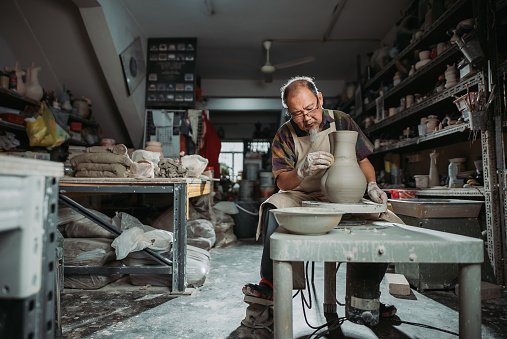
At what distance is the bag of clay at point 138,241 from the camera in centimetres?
229

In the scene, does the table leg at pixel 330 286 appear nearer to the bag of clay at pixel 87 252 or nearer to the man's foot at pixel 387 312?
the man's foot at pixel 387 312

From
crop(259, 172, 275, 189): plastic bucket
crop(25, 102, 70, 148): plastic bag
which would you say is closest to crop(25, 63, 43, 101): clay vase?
crop(25, 102, 70, 148): plastic bag

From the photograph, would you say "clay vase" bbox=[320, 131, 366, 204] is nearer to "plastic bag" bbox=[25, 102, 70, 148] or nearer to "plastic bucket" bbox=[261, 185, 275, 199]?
"plastic bag" bbox=[25, 102, 70, 148]

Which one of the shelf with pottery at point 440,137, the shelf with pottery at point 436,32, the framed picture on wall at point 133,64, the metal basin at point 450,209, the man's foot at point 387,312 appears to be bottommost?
the man's foot at point 387,312

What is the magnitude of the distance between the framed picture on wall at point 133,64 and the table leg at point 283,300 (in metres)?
4.82

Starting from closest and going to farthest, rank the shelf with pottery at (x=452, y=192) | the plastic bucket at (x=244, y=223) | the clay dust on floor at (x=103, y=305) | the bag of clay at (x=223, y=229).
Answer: the clay dust on floor at (x=103, y=305), the shelf with pottery at (x=452, y=192), the bag of clay at (x=223, y=229), the plastic bucket at (x=244, y=223)

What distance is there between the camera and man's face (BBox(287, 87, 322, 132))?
1.83m

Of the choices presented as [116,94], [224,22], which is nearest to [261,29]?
[224,22]

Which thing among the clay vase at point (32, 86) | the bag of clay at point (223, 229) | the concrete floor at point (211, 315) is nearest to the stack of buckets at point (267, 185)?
the bag of clay at point (223, 229)

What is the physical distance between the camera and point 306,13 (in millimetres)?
4891

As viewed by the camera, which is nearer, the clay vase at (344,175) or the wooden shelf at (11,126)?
the clay vase at (344,175)

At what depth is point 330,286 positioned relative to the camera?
1.80 metres

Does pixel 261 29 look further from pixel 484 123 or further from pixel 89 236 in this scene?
pixel 89 236

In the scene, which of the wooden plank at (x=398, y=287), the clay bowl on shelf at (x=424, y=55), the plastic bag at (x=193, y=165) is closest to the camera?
the wooden plank at (x=398, y=287)
